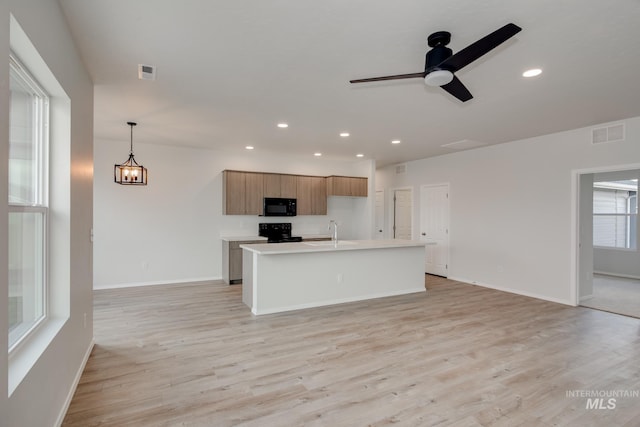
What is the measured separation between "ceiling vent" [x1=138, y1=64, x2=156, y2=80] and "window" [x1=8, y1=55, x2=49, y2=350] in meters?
0.86

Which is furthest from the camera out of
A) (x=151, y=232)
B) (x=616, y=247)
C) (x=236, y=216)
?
(x=616, y=247)

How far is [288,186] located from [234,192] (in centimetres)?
116

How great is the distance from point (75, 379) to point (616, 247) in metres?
9.91

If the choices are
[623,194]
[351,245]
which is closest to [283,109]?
[351,245]

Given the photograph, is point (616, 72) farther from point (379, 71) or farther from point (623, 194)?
point (623, 194)

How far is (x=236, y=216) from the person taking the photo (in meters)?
6.55

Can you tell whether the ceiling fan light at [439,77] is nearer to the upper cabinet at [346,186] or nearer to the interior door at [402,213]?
the upper cabinet at [346,186]

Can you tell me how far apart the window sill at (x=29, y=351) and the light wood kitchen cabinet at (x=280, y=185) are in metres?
A: 4.65

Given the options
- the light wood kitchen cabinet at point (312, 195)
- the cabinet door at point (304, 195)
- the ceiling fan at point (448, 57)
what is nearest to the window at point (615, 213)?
the light wood kitchen cabinet at point (312, 195)

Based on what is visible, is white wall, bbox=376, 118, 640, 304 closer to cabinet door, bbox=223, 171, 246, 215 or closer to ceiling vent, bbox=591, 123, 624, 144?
ceiling vent, bbox=591, 123, 624, 144

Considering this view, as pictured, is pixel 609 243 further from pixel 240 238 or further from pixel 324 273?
pixel 240 238

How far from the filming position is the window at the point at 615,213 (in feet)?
23.5

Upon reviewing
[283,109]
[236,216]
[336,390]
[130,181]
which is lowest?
[336,390]

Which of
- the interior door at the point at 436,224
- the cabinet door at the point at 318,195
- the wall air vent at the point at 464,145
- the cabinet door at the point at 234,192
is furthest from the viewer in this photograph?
the cabinet door at the point at 318,195
